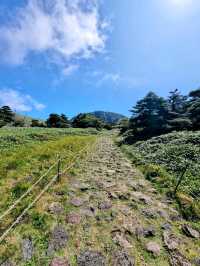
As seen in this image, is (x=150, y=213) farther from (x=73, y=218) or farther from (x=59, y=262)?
(x=59, y=262)

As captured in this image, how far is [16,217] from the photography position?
5.33 metres

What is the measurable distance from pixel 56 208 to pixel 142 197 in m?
3.17

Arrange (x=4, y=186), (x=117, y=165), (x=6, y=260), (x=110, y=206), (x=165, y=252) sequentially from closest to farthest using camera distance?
(x=6, y=260), (x=165, y=252), (x=110, y=206), (x=4, y=186), (x=117, y=165)

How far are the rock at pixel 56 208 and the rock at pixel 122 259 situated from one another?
2.16 metres

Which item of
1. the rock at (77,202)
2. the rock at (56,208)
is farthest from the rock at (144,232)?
the rock at (56,208)

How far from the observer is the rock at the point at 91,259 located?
13.4 ft

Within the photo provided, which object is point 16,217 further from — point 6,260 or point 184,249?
point 184,249

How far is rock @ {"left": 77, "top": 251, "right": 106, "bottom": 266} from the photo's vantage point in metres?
4.07

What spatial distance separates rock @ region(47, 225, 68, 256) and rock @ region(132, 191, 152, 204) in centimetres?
321

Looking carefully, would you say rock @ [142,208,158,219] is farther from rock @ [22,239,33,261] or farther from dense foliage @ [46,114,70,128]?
dense foliage @ [46,114,70,128]

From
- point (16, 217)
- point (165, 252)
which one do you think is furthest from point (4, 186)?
point (165, 252)

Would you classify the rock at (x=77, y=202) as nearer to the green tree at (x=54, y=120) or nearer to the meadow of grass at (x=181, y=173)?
the meadow of grass at (x=181, y=173)

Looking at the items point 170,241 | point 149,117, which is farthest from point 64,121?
point 170,241

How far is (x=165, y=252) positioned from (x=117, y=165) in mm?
7460
